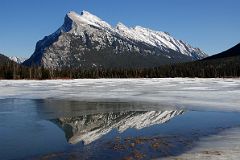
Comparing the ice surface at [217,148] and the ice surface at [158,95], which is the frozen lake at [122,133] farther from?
the ice surface at [158,95]

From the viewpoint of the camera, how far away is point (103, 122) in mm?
25281

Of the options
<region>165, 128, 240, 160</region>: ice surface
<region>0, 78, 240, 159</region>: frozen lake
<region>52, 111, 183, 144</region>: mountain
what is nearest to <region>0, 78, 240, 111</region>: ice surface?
<region>0, 78, 240, 159</region>: frozen lake

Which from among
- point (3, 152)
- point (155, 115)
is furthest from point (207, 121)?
point (3, 152)

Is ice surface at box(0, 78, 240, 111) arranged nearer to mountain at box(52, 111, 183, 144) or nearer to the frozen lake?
the frozen lake

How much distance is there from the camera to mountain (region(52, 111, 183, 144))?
2043cm

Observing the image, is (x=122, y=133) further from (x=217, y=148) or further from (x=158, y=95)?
(x=158, y=95)

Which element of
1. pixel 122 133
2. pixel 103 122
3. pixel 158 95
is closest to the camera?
pixel 122 133

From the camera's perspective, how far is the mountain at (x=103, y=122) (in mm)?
20433

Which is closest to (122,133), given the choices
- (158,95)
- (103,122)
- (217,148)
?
(103,122)

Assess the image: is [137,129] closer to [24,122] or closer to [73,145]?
[73,145]

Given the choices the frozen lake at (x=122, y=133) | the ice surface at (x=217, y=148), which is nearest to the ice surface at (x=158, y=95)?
the frozen lake at (x=122, y=133)

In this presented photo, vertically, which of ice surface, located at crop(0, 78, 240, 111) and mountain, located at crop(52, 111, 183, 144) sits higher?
ice surface, located at crop(0, 78, 240, 111)

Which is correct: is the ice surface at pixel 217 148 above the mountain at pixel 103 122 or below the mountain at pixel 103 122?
below

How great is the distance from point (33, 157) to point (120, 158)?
12.0 feet
